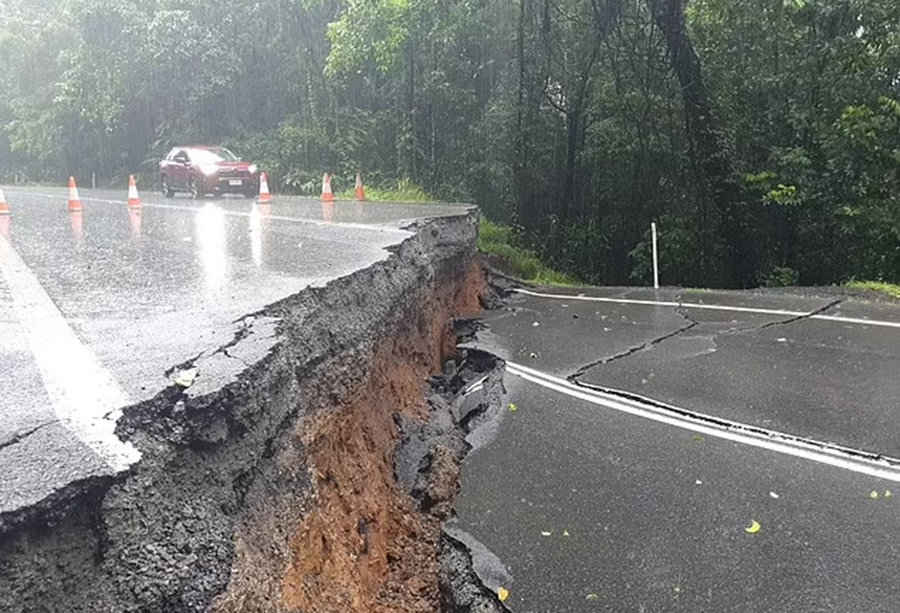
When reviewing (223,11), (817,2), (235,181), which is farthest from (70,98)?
(817,2)

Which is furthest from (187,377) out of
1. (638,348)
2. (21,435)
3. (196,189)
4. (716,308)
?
(196,189)

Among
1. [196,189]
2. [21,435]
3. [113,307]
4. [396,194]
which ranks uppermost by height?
[196,189]

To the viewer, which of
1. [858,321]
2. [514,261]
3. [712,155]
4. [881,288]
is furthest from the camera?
[712,155]

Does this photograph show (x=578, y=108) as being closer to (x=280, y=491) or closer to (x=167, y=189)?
(x=167, y=189)

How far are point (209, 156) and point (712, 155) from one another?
14896mm

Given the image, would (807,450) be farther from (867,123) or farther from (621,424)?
(867,123)

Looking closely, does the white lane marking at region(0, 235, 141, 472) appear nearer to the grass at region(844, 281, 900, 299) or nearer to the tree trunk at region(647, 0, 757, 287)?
the grass at region(844, 281, 900, 299)

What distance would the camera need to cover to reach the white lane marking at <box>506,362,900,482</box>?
552 cm

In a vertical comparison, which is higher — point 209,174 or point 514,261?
point 209,174

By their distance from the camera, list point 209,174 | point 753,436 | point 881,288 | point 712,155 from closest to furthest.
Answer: point 753,436, point 881,288, point 712,155, point 209,174

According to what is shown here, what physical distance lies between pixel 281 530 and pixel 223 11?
31.0 meters

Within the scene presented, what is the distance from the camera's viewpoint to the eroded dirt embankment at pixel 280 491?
2.50 m

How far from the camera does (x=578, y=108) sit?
21656mm

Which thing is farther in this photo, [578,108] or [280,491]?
[578,108]
